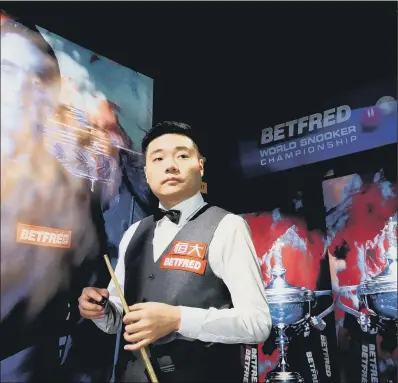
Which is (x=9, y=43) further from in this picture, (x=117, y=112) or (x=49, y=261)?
(x=49, y=261)

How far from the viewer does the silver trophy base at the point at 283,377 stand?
8.52 feet

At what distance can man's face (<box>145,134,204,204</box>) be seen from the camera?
174 centimetres

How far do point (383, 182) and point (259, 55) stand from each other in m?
→ 1.04

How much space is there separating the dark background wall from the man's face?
19.2 inches

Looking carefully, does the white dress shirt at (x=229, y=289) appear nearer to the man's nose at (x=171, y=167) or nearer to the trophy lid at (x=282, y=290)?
the man's nose at (x=171, y=167)

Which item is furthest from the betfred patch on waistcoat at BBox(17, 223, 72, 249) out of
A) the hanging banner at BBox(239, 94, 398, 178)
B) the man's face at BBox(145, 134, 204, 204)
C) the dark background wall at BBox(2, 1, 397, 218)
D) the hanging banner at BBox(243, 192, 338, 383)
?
the hanging banner at BBox(239, 94, 398, 178)

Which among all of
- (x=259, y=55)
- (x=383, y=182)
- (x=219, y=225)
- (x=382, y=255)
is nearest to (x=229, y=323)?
(x=219, y=225)

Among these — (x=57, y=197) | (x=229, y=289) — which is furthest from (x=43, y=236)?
(x=229, y=289)

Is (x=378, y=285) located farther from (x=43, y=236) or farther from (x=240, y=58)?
(x=43, y=236)

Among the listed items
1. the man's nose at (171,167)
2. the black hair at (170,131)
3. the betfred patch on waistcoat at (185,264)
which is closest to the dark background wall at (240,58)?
the black hair at (170,131)

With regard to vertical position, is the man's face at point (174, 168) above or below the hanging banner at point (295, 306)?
above

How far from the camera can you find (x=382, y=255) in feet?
7.94

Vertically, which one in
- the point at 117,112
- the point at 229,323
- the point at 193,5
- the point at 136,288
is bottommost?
the point at 229,323

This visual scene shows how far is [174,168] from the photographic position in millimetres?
1730
